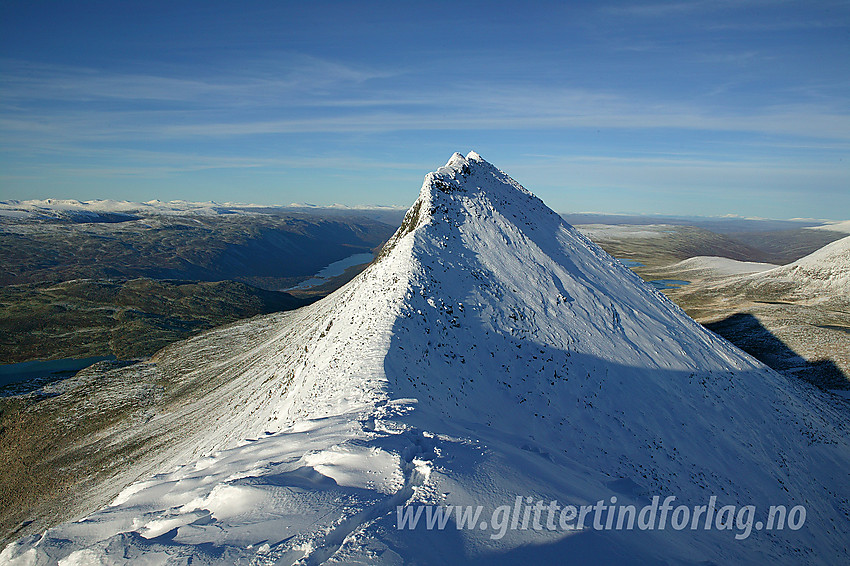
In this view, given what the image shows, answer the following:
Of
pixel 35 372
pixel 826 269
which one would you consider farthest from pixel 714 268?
pixel 35 372

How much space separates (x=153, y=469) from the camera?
27.5 meters

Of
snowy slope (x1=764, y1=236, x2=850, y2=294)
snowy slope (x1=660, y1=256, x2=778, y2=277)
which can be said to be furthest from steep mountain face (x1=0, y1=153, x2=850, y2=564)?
snowy slope (x1=660, y1=256, x2=778, y2=277)

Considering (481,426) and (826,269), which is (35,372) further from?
(826,269)

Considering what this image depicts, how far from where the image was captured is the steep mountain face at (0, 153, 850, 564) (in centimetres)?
788

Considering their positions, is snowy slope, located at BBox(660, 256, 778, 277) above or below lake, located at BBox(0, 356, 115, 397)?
above

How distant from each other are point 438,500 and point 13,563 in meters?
8.53

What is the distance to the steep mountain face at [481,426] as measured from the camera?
Answer: 788cm

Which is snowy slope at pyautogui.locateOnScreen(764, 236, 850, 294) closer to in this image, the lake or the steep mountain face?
the steep mountain face

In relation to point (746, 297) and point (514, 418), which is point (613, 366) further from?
point (746, 297)

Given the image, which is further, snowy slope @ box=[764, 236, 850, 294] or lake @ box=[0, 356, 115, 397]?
snowy slope @ box=[764, 236, 850, 294]

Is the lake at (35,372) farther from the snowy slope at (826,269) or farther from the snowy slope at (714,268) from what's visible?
the snowy slope at (714,268)

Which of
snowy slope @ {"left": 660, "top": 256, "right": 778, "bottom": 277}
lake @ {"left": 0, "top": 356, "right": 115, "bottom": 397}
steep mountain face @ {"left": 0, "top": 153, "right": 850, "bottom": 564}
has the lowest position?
lake @ {"left": 0, "top": 356, "right": 115, "bottom": 397}

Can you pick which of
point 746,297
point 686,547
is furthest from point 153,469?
point 746,297

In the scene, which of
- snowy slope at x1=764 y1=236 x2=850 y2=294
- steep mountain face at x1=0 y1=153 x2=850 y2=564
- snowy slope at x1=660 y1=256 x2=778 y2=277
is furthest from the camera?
snowy slope at x1=660 y1=256 x2=778 y2=277
